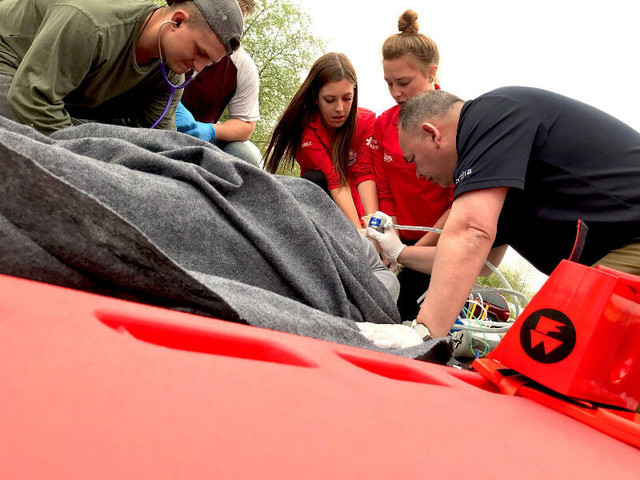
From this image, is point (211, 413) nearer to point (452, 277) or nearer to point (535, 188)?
point (452, 277)

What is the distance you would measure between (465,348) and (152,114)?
3.93 feet

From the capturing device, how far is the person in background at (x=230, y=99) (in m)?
2.11

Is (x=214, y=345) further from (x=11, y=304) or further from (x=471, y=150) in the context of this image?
(x=471, y=150)

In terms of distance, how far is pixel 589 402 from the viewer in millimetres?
584

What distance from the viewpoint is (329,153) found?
2312mm

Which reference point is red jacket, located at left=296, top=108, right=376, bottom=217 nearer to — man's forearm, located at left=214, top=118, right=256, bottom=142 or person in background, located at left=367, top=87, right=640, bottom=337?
man's forearm, located at left=214, top=118, right=256, bottom=142

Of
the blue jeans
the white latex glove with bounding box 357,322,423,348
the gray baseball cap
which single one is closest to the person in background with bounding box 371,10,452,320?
the blue jeans

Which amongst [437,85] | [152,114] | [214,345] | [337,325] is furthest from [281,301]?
[437,85]

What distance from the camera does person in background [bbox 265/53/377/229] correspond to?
88.0 inches

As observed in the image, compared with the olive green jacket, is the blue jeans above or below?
below

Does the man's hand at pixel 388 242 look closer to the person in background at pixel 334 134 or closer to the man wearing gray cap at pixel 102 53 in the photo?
the person in background at pixel 334 134

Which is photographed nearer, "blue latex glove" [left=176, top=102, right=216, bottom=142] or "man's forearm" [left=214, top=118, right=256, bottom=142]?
"blue latex glove" [left=176, top=102, right=216, bottom=142]

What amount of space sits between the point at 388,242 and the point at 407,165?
21.6 inches

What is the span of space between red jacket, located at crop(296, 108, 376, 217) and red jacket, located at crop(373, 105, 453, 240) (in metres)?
0.05
